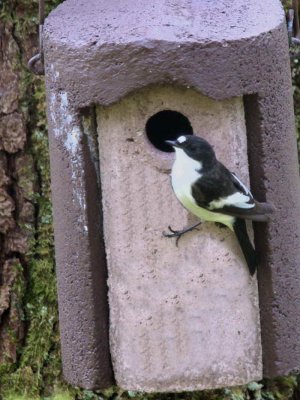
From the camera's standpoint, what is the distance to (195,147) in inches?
100

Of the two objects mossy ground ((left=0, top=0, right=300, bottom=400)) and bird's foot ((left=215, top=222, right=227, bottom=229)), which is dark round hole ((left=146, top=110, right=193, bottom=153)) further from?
mossy ground ((left=0, top=0, right=300, bottom=400))

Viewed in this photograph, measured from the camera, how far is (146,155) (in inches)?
106

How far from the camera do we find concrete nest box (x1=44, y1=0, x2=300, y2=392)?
2641mm

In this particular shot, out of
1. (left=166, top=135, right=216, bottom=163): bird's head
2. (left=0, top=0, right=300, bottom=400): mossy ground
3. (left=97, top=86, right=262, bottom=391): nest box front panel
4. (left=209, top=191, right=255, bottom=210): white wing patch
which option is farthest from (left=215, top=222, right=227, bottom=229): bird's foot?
(left=0, top=0, right=300, bottom=400): mossy ground

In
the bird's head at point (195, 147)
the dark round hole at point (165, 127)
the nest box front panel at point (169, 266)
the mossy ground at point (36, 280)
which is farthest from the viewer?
the mossy ground at point (36, 280)

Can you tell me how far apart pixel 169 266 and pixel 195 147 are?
1.22 feet

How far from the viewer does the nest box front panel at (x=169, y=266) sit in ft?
8.82

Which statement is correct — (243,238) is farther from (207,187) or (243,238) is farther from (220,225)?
(207,187)

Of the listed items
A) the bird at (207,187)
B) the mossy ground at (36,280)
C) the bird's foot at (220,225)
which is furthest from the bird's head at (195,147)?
the mossy ground at (36,280)

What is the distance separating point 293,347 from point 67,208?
2.48 feet

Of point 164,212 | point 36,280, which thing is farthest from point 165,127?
point 36,280

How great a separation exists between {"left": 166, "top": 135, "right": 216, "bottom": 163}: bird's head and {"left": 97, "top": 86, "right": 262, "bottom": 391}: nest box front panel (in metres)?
0.13

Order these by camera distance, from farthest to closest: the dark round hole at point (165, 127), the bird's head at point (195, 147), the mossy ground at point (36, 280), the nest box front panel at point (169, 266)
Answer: the mossy ground at point (36, 280)
the dark round hole at point (165, 127)
the nest box front panel at point (169, 266)
the bird's head at point (195, 147)

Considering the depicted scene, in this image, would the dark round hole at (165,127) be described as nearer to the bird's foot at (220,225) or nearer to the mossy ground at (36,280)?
the bird's foot at (220,225)
